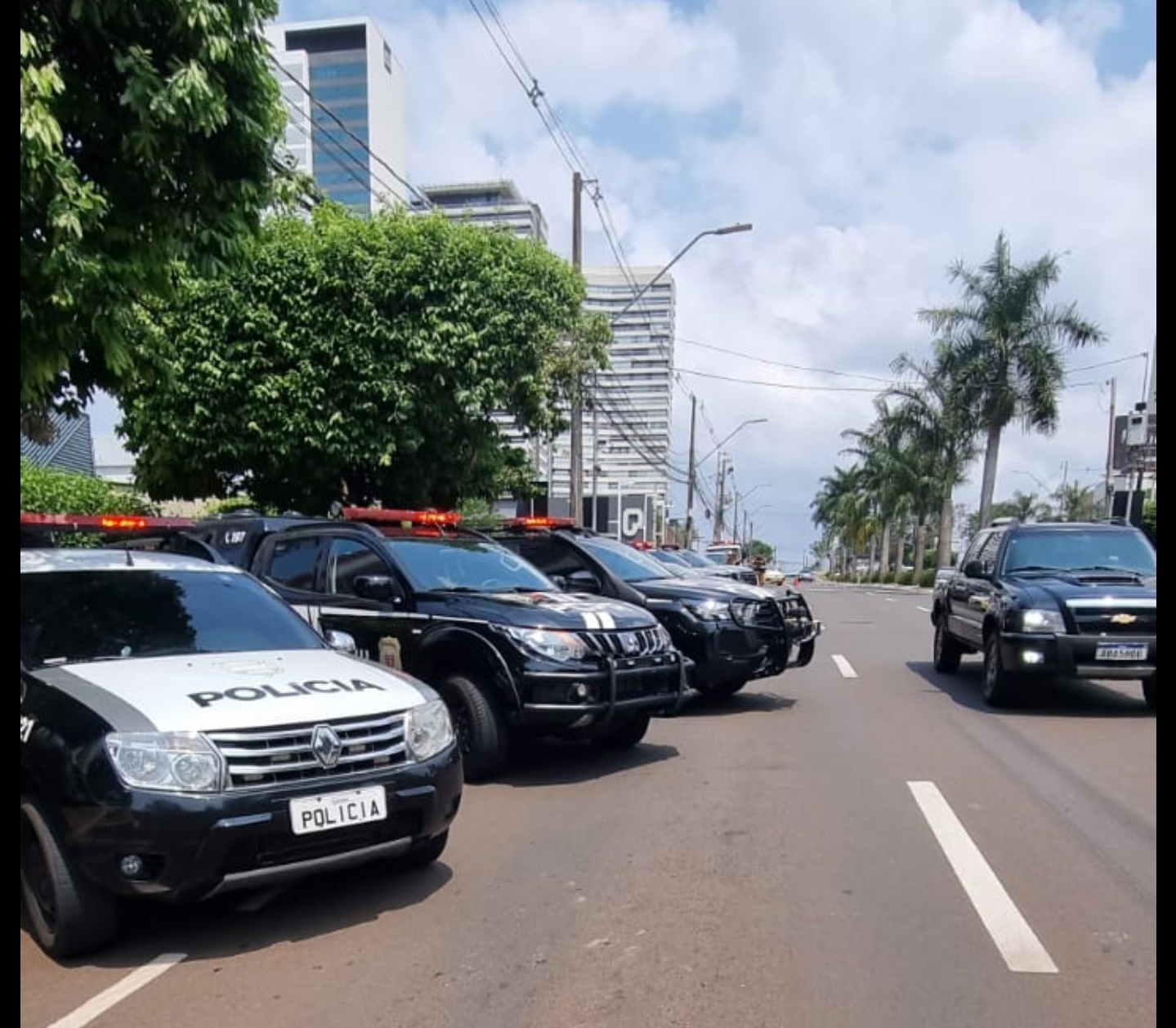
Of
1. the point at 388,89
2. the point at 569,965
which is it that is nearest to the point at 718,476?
the point at 388,89

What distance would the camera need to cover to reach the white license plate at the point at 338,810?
13.0 feet

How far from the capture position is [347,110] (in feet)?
66.6

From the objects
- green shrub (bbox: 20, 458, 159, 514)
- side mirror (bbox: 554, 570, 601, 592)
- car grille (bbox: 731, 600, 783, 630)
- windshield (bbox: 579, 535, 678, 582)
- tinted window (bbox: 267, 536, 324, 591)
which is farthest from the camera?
green shrub (bbox: 20, 458, 159, 514)

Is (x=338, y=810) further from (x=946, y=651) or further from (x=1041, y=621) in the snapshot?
(x=946, y=651)

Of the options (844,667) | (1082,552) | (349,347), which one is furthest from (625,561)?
(349,347)

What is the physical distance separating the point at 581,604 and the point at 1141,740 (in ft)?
20.4

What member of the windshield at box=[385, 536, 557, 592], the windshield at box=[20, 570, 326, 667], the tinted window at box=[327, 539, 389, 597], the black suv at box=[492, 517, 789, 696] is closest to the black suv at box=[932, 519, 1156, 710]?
the black suv at box=[492, 517, 789, 696]

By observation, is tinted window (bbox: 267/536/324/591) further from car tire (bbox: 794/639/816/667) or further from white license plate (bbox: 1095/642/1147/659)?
white license plate (bbox: 1095/642/1147/659)

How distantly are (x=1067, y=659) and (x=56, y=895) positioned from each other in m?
3.85

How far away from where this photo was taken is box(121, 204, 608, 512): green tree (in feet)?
51.4

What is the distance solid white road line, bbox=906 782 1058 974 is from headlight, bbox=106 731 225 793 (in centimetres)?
309

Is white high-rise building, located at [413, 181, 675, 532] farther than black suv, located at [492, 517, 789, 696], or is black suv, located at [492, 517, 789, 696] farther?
white high-rise building, located at [413, 181, 675, 532]

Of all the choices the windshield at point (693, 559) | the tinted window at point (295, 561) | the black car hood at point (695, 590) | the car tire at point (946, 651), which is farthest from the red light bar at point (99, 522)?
the windshield at point (693, 559)

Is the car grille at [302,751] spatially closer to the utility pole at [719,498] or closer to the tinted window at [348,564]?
the tinted window at [348,564]
